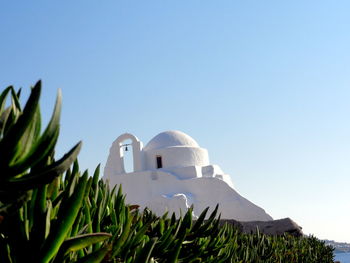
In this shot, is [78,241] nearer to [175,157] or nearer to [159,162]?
[175,157]

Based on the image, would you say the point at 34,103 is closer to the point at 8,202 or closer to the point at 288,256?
the point at 8,202

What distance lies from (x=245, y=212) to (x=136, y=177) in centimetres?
716

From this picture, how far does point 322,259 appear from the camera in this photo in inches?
401

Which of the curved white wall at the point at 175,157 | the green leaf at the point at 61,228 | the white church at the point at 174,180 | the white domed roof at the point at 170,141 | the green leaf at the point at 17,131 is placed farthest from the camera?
the white domed roof at the point at 170,141

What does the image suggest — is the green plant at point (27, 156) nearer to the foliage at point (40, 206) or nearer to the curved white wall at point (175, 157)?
the foliage at point (40, 206)

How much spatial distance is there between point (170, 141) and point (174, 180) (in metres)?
3.33

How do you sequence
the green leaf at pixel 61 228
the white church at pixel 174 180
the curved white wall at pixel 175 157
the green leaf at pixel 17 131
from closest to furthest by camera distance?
the green leaf at pixel 17 131
the green leaf at pixel 61 228
the white church at pixel 174 180
the curved white wall at pixel 175 157

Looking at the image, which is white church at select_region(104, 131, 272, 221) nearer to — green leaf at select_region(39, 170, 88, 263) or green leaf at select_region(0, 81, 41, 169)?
green leaf at select_region(39, 170, 88, 263)

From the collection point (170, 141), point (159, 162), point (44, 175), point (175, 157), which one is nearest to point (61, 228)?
point (44, 175)

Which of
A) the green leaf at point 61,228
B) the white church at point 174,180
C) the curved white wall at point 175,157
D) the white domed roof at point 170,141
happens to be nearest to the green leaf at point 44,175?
the green leaf at point 61,228

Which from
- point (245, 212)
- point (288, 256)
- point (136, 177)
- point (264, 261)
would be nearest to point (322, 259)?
point (288, 256)

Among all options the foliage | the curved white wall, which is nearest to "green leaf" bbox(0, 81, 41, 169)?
the foliage

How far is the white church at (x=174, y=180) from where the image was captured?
94.8 feet

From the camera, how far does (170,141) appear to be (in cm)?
3259
